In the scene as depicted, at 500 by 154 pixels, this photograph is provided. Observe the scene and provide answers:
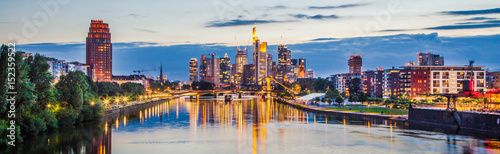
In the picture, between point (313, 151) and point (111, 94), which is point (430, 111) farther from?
point (111, 94)

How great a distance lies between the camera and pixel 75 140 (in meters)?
39.6

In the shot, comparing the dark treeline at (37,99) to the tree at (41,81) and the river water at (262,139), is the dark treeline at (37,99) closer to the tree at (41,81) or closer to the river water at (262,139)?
the tree at (41,81)

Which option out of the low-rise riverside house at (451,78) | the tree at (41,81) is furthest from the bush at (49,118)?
the low-rise riverside house at (451,78)

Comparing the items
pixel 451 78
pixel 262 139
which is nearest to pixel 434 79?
pixel 451 78

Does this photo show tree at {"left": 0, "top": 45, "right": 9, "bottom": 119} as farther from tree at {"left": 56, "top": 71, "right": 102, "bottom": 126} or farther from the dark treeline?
tree at {"left": 56, "top": 71, "right": 102, "bottom": 126}

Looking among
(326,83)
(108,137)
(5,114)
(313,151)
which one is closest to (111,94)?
(108,137)

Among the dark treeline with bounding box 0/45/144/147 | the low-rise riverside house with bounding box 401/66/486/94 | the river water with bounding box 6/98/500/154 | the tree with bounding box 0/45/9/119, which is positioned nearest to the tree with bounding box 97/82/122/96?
the dark treeline with bounding box 0/45/144/147

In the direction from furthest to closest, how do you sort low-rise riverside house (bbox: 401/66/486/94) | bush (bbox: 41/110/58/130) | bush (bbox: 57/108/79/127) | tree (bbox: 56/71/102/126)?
1. low-rise riverside house (bbox: 401/66/486/94)
2. tree (bbox: 56/71/102/126)
3. bush (bbox: 57/108/79/127)
4. bush (bbox: 41/110/58/130)

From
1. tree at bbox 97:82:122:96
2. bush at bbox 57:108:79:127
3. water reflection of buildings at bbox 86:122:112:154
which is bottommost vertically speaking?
water reflection of buildings at bbox 86:122:112:154

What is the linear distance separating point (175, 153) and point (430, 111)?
2943 centimetres

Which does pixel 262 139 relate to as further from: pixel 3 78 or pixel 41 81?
pixel 3 78

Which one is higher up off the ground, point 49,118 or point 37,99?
point 37,99

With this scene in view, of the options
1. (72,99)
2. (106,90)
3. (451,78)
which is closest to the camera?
(72,99)

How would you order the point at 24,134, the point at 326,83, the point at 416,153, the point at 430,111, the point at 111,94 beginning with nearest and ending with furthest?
1. the point at 416,153
2. the point at 24,134
3. the point at 430,111
4. the point at 111,94
5. the point at 326,83
